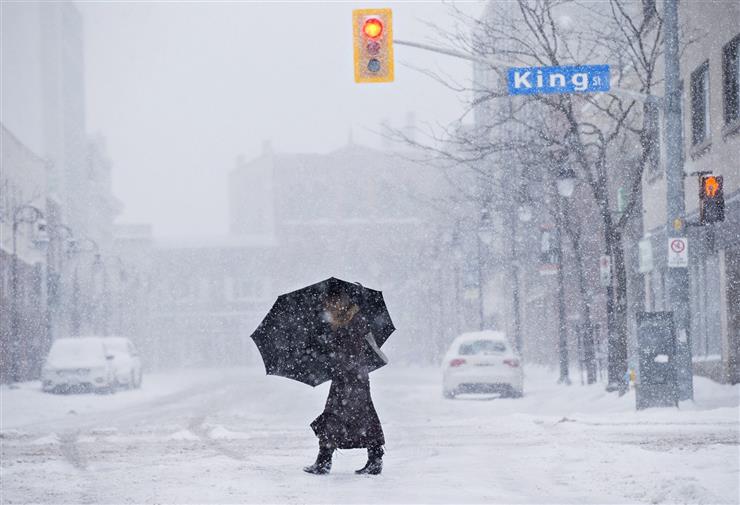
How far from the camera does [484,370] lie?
27.7m

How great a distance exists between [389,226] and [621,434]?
79.1 metres

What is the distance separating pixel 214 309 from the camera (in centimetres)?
9356

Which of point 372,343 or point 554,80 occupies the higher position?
point 554,80

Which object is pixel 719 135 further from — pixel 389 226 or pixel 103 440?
pixel 389 226

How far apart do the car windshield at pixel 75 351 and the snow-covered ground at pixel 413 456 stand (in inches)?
418

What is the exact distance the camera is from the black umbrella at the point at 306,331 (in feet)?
34.5

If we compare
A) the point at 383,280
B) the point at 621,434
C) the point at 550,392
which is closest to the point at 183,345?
the point at 383,280

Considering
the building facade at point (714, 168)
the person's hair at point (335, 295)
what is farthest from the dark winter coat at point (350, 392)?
the building facade at point (714, 168)

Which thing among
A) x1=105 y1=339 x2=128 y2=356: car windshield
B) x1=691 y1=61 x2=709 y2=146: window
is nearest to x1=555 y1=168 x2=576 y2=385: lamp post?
x1=691 y1=61 x2=709 y2=146: window

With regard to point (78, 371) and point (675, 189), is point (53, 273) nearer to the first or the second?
point (78, 371)

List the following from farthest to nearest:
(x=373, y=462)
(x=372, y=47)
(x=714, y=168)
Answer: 1. (x=714, y=168)
2. (x=372, y=47)
3. (x=373, y=462)

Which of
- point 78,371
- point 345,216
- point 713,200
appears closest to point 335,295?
point 713,200

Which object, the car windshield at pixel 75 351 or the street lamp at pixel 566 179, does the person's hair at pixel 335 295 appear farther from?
the car windshield at pixel 75 351

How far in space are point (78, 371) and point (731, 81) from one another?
20024mm
